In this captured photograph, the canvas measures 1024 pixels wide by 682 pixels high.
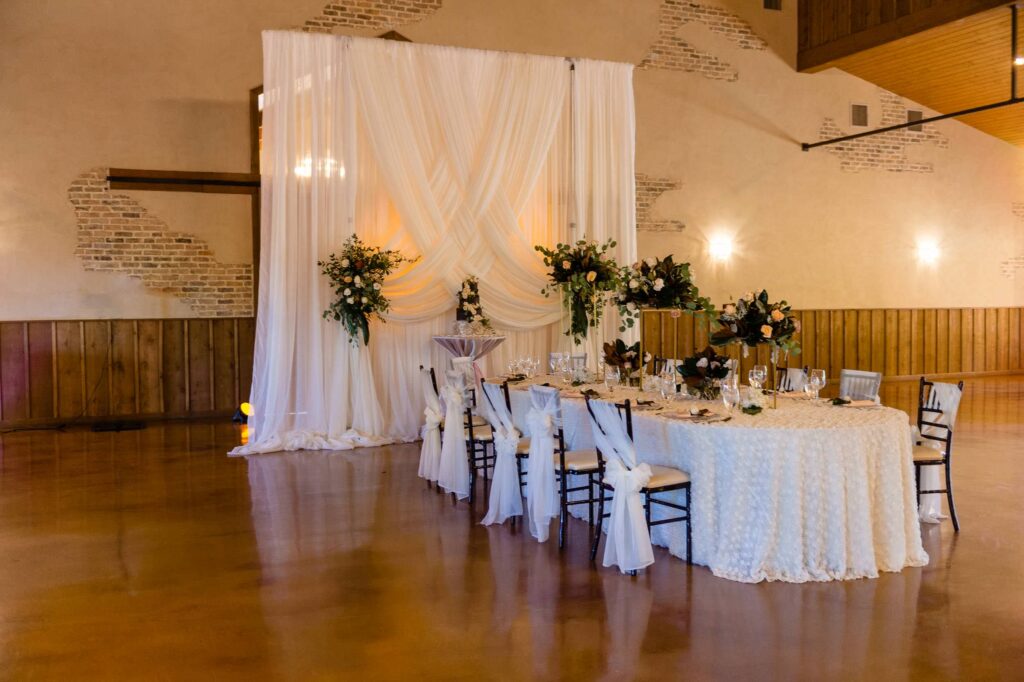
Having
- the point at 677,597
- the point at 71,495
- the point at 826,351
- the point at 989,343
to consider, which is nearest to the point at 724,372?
the point at 677,597

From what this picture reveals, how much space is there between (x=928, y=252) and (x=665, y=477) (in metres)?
11.9

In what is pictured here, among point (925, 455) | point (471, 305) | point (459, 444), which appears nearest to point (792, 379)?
point (925, 455)

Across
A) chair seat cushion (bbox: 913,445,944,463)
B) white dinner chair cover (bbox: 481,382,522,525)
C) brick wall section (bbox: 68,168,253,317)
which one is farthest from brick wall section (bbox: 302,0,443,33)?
chair seat cushion (bbox: 913,445,944,463)

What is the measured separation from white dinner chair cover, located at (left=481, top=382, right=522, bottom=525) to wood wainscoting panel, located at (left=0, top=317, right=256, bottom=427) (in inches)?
232

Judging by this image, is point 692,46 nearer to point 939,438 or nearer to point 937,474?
point 939,438

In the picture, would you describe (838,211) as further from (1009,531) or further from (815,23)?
(1009,531)

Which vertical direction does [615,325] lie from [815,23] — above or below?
below

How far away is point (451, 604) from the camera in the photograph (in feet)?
13.7

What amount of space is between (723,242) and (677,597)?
385 inches

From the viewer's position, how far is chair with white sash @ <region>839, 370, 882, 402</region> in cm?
589

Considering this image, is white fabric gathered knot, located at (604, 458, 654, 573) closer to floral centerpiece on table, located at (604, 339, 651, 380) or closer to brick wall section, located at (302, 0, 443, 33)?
floral centerpiece on table, located at (604, 339, 651, 380)

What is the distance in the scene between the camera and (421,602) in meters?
4.21

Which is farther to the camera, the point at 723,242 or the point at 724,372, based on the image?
the point at 723,242

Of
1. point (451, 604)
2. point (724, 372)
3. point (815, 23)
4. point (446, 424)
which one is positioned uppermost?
point (815, 23)
